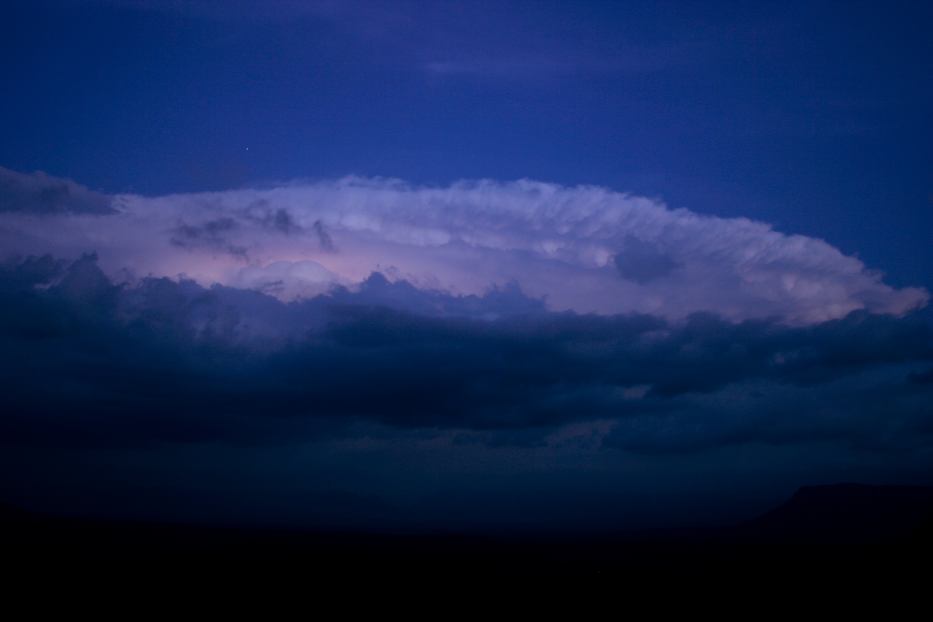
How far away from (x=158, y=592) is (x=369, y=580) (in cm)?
1885

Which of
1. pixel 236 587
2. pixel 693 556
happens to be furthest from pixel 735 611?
pixel 693 556

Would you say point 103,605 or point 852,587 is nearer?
point 103,605

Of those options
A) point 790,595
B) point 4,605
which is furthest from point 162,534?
point 790,595

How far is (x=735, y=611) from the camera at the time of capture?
182 ft

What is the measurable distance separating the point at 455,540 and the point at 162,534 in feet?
232

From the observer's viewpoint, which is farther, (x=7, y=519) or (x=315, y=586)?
(x=7, y=519)

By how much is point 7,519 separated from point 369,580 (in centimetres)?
14624

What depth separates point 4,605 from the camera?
5278cm

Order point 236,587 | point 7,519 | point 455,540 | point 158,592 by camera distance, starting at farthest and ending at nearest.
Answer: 1. point 455,540
2. point 7,519
3. point 236,587
4. point 158,592

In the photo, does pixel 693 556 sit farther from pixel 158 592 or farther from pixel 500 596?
pixel 158 592

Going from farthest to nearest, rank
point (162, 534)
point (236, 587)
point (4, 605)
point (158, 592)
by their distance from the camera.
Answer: point (162, 534) → point (236, 587) → point (158, 592) → point (4, 605)

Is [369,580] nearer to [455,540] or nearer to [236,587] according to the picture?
[236,587]

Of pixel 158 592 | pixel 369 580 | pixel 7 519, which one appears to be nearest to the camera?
pixel 158 592

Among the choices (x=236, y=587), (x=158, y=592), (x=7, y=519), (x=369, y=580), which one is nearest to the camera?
(x=158, y=592)
